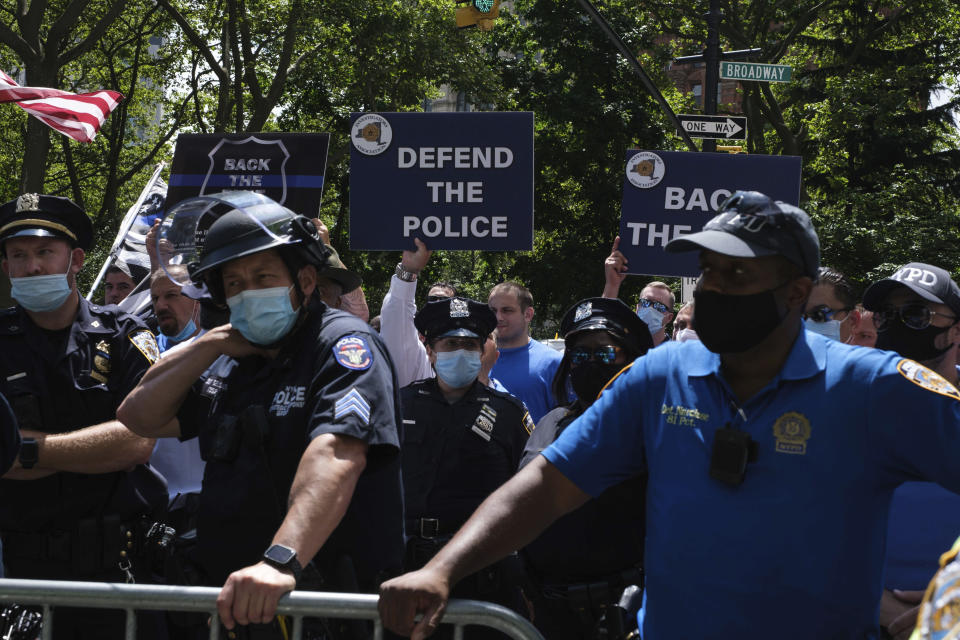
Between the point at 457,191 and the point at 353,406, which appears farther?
the point at 457,191

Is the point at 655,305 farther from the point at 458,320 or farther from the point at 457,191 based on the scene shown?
the point at 458,320

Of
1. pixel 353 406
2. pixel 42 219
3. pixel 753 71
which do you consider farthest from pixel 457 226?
pixel 753 71

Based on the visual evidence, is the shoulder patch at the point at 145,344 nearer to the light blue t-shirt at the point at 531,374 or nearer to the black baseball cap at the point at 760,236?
the black baseball cap at the point at 760,236

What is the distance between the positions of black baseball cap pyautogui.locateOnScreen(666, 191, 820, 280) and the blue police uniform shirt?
0.69 ft

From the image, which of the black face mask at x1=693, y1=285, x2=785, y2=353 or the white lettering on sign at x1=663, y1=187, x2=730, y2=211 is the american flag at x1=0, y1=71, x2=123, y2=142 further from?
the black face mask at x1=693, y1=285, x2=785, y2=353

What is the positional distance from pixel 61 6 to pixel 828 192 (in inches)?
691

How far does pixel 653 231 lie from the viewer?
275 inches

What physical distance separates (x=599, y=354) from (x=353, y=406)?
154 centimetres

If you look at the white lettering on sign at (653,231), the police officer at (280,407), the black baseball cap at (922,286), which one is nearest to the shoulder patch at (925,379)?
the police officer at (280,407)

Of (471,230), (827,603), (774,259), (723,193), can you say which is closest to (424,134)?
(471,230)

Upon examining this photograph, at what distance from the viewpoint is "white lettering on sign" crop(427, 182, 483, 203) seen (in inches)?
254

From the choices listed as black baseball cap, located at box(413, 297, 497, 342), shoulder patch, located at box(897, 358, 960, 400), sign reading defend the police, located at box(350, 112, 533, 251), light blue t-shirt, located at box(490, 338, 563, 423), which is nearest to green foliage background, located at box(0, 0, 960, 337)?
sign reading defend the police, located at box(350, 112, 533, 251)

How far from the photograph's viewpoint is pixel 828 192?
82.5 ft

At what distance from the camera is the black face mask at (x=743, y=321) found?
2.55 metres
